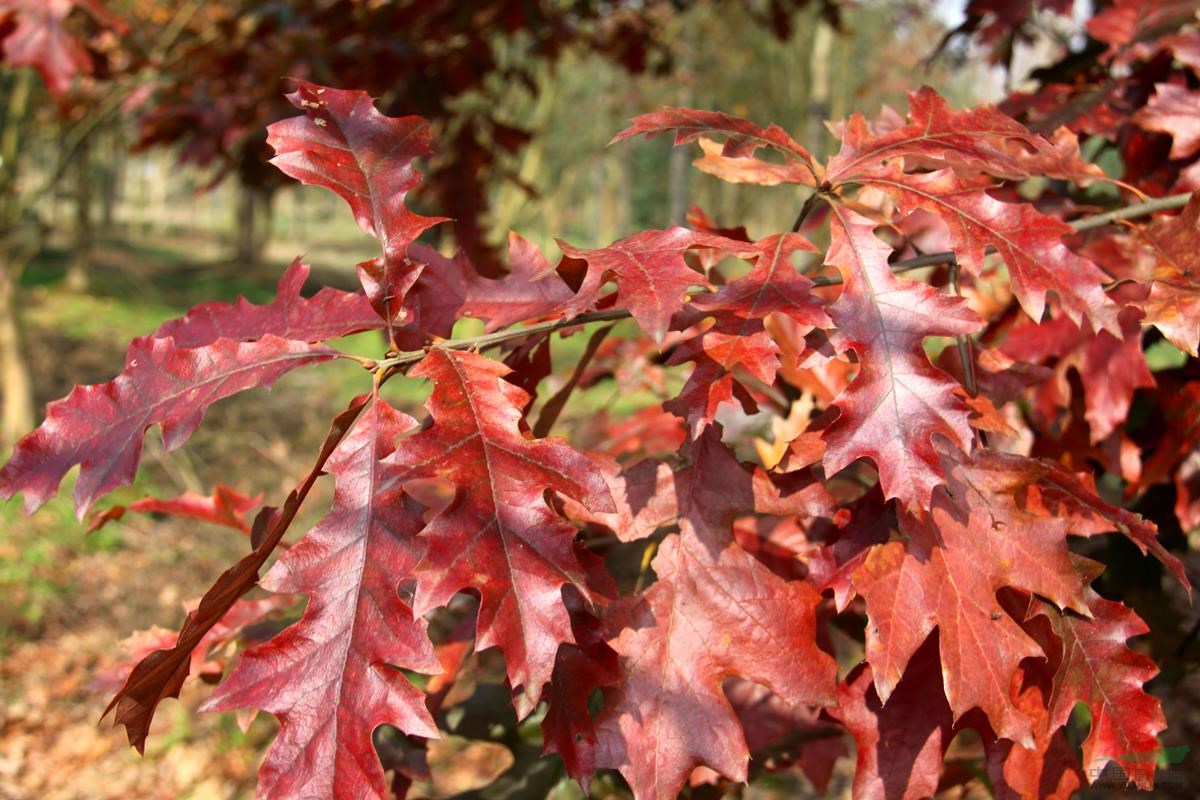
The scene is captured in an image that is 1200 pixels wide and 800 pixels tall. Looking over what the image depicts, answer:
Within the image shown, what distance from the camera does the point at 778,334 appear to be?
3.84 ft

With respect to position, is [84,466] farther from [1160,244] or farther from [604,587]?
[1160,244]

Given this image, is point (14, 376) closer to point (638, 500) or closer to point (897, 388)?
point (638, 500)

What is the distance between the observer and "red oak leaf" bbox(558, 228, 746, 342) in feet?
2.24

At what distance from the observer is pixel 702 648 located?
2.53 feet

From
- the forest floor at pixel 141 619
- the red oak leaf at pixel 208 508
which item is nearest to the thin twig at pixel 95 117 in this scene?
the forest floor at pixel 141 619

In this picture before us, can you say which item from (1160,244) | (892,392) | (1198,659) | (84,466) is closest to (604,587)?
(892,392)

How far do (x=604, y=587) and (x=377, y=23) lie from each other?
302 cm

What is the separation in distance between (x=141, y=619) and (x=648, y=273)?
4918 mm

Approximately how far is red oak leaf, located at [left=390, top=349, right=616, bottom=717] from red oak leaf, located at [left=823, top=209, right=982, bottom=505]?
20cm

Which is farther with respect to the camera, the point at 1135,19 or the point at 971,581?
the point at 1135,19

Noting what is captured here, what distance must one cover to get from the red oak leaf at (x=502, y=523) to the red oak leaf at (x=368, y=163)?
143 millimetres

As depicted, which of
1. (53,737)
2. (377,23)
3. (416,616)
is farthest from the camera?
(53,737)

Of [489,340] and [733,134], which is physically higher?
[733,134]

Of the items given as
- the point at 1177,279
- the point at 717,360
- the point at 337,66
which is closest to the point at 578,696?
the point at 717,360
